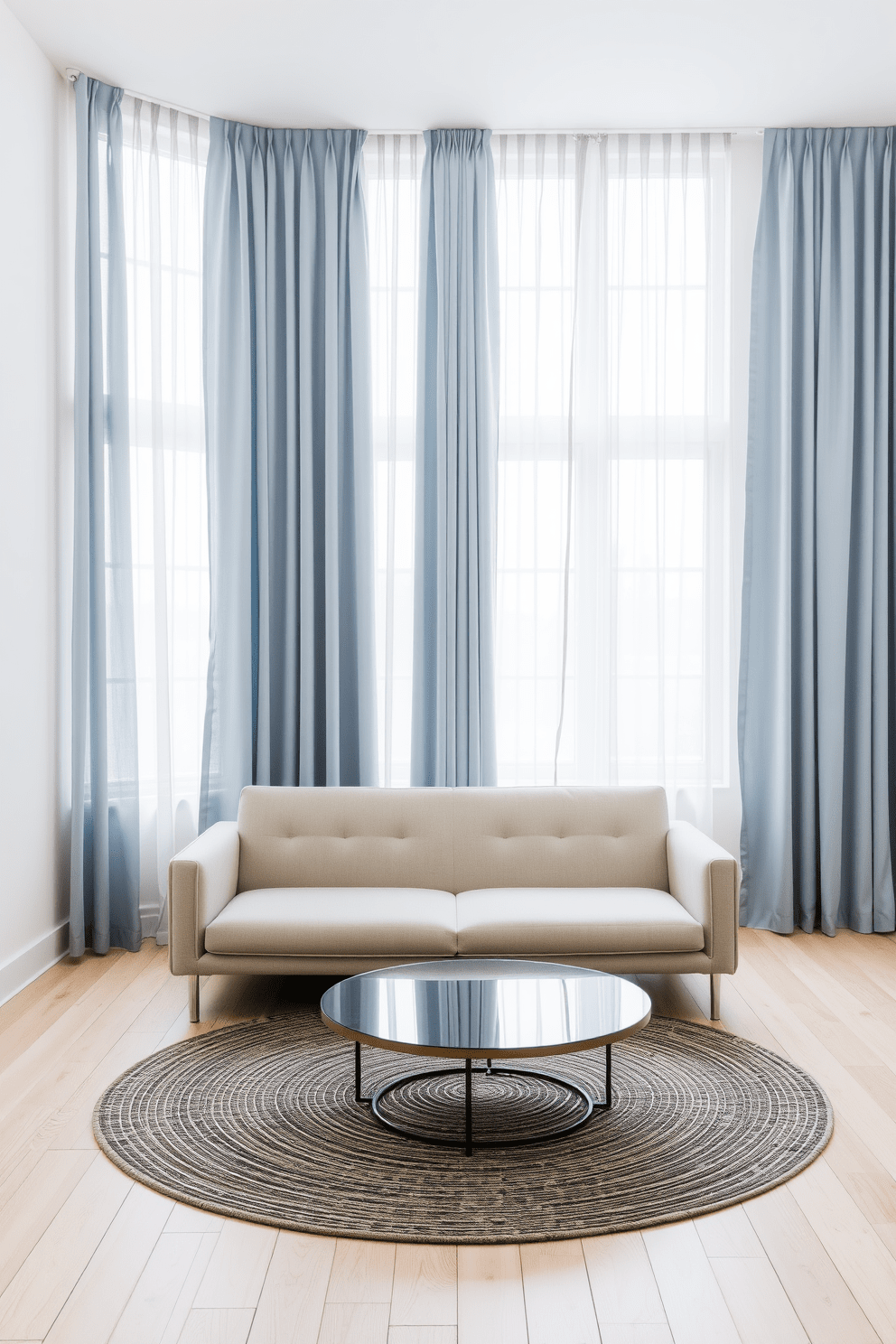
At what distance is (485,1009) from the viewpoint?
2.43m

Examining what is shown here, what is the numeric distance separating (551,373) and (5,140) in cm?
212

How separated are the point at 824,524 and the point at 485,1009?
264 cm

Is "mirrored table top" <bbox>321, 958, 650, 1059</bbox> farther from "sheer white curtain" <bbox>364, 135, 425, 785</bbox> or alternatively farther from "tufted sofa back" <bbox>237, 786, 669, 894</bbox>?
"sheer white curtain" <bbox>364, 135, 425, 785</bbox>

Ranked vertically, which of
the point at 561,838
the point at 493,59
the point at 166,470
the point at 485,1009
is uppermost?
the point at 493,59

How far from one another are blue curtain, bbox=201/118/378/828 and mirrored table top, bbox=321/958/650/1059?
1.49 m

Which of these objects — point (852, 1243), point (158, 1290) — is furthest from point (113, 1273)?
point (852, 1243)

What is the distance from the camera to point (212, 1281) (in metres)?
1.82

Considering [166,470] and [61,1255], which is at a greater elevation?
[166,470]

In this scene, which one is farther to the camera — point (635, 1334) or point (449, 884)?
point (449, 884)

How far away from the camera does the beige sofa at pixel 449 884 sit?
10.0 ft

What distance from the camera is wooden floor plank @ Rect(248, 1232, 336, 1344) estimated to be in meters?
1.69

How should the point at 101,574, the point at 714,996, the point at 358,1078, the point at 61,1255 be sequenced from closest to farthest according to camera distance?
the point at 61,1255 → the point at 358,1078 → the point at 714,996 → the point at 101,574

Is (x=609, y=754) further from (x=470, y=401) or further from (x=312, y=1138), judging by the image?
(x=312, y=1138)

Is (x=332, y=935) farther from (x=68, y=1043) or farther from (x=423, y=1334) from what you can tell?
(x=423, y=1334)
